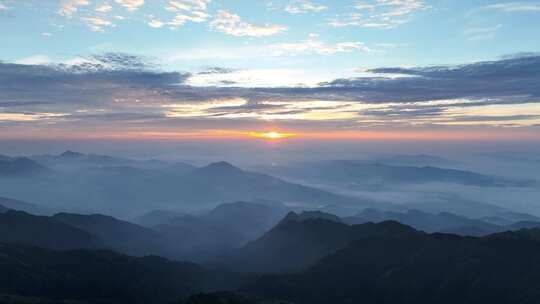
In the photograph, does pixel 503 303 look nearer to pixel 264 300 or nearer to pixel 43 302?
pixel 264 300

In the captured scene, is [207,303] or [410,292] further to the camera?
[410,292]

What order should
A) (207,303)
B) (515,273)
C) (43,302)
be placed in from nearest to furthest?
(207,303), (43,302), (515,273)

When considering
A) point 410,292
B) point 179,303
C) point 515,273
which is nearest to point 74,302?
point 179,303

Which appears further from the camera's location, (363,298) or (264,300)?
(363,298)

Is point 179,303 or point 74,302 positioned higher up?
point 179,303

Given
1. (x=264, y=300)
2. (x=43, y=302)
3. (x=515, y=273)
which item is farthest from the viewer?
(x=515, y=273)

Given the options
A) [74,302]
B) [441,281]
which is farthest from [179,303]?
[441,281]

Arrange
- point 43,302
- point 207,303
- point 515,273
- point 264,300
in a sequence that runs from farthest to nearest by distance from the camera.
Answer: point 515,273, point 43,302, point 264,300, point 207,303

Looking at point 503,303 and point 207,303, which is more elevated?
point 207,303

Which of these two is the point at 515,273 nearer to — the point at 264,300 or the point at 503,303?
the point at 503,303
